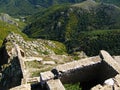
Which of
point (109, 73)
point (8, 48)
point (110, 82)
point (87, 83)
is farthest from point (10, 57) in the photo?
point (110, 82)

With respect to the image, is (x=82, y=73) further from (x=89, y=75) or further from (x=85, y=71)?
(x=89, y=75)

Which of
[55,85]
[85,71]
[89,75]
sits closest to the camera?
[55,85]

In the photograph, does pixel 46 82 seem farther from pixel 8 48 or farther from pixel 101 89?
pixel 8 48

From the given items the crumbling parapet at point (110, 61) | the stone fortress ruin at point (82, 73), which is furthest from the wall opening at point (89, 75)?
the crumbling parapet at point (110, 61)

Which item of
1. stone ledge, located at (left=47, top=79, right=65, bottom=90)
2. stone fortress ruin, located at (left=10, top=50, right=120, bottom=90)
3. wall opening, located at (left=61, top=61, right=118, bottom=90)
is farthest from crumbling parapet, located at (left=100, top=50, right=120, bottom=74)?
stone ledge, located at (left=47, top=79, right=65, bottom=90)

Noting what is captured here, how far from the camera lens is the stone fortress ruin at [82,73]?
2430 cm

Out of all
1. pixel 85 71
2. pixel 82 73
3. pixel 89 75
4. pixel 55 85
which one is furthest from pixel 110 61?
pixel 55 85

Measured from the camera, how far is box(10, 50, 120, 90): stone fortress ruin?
79.7ft

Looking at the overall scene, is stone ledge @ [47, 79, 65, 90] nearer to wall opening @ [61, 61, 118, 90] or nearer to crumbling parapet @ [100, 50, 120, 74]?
wall opening @ [61, 61, 118, 90]

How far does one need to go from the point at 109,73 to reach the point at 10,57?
2317 centimetres

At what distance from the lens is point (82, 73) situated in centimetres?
2652

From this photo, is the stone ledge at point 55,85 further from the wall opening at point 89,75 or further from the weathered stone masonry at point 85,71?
the wall opening at point 89,75

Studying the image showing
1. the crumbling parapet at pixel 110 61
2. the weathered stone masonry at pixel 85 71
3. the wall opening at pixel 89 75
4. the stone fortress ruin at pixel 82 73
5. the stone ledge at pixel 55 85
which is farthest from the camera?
the wall opening at pixel 89 75

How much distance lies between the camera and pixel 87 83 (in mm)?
27531
